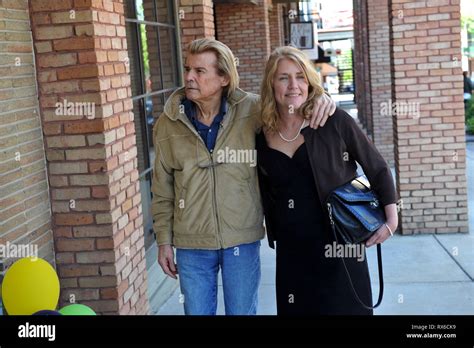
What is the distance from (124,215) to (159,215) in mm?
1287

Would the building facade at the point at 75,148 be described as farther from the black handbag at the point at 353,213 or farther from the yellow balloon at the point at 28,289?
the black handbag at the point at 353,213

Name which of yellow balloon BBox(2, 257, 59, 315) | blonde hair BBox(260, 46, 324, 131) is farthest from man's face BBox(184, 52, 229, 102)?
yellow balloon BBox(2, 257, 59, 315)

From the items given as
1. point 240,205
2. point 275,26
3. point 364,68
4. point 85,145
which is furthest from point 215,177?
point 275,26

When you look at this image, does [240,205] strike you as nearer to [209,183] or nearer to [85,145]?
[209,183]

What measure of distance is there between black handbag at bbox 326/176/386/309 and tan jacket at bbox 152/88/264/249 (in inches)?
15.2

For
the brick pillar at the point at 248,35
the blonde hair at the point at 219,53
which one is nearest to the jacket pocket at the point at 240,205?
the blonde hair at the point at 219,53

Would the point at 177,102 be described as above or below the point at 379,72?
above

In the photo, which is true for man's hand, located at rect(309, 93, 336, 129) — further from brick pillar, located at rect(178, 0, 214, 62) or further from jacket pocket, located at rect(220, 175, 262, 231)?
A: brick pillar, located at rect(178, 0, 214, 62)

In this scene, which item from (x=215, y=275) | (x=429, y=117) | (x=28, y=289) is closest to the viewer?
(x=28, y=289)

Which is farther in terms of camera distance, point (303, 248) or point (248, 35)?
point (248, 35)

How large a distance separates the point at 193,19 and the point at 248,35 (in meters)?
5.45

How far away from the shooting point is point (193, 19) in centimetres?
713

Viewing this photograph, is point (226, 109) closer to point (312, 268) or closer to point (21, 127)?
point (312, 268)

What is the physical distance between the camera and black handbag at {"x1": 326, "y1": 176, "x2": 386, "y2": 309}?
262 centimetres
